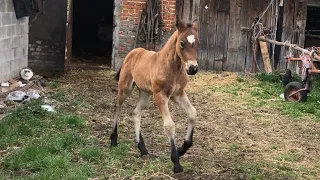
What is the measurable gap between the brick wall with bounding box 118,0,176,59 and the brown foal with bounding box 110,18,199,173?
243 inches

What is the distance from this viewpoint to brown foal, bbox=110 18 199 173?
4973 mm

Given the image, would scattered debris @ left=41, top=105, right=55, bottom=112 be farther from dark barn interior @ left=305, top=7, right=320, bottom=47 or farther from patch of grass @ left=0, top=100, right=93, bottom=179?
dark barn interior @ left=305, top=7, right=320, bottom=47

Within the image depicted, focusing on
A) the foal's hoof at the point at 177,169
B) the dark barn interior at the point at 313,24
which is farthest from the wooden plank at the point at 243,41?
the foal's hoof at the point at 177,169

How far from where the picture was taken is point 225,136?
693 centimetres

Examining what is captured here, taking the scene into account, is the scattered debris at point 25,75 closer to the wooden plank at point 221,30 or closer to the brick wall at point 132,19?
the brick wall at point 132,19

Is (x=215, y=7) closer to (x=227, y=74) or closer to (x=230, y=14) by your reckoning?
(x=230, y=14)

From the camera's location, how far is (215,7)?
41.0 feet

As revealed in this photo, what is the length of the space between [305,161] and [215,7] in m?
7.32

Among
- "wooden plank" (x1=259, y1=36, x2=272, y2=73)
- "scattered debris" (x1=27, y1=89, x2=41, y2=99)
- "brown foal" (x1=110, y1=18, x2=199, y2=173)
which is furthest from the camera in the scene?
"wooden plank" (x1=259, y1=36, x2=272, y2=73)

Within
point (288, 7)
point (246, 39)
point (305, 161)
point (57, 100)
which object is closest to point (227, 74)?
point (246, 39)

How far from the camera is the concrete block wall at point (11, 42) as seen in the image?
31.4ft

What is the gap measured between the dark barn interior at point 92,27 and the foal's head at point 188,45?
1081 centimetres

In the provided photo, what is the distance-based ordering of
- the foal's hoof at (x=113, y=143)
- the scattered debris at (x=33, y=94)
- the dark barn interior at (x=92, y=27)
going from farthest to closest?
the dark barn interior at (x=92, y=27) → the scattered debris at (x=33, y=94) → the foal's hoof at (x=113, y=143)

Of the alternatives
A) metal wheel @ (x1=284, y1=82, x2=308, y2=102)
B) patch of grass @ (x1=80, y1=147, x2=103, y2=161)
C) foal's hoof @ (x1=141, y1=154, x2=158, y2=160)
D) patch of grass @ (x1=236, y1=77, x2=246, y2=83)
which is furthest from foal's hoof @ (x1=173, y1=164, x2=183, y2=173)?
patch of grass @ (x1=236, y1=77, x2=246, y2=83)
